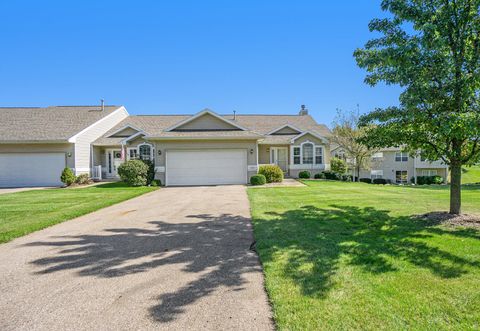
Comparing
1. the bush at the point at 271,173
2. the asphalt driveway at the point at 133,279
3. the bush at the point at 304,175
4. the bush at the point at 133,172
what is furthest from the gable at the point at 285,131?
the asphalt driveway at the point at 133,279

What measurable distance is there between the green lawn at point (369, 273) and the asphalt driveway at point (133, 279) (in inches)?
16.2

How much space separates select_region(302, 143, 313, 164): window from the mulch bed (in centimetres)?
1550

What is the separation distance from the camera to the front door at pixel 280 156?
23672mm

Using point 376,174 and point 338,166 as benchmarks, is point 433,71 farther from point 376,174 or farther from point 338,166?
point 376,174

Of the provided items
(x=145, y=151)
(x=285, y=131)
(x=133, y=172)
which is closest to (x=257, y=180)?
(x=133, y=172)

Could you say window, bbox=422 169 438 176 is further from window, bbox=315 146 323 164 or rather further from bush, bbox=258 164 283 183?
bush, bbox=258 164 283 183

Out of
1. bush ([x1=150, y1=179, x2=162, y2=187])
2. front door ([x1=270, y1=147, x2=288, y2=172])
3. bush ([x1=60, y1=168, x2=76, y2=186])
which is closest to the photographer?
bush ([x1=150, y1=179, x2=162, y2=187])

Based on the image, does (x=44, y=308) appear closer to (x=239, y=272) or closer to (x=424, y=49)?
(x=239, y=272)

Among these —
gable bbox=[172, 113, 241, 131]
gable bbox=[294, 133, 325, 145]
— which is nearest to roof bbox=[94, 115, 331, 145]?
gable bbox=[294, 133, 325, 145]

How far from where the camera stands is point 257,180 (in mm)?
17109

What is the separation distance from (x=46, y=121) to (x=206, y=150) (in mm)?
13700

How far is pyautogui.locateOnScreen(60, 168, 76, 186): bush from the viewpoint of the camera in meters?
18.0

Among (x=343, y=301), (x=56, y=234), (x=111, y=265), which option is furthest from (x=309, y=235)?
(x=56, y=234)

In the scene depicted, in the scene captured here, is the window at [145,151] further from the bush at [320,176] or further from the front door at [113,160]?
Result: the bush at [320,176]
